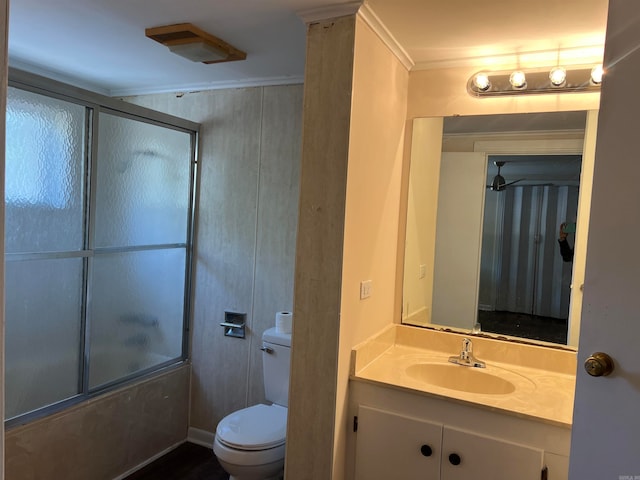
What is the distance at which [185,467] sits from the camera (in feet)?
9.01

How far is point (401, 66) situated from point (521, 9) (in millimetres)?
660

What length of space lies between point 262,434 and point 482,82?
Answer: 195cm

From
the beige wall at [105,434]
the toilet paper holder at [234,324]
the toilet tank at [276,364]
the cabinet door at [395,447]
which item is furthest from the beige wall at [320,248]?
the beige wall at [105,434]

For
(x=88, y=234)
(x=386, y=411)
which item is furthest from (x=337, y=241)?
(x=88, y=234)

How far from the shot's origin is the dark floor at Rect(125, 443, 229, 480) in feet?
8.67

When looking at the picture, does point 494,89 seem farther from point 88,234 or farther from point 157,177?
point 88,234

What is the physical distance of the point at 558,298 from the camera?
220 centimetres

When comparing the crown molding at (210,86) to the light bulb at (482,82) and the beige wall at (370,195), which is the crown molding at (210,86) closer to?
the beige wall at (370,195)

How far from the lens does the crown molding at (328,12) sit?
1.77m

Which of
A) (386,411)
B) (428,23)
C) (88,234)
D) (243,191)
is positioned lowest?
(386,411)

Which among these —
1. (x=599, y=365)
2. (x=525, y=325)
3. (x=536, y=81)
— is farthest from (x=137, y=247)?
(x=599, y=365)

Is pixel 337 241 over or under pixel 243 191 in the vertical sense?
under

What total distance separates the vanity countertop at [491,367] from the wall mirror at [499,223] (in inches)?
2.9

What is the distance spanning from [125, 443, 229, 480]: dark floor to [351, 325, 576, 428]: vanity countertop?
1212 mm
